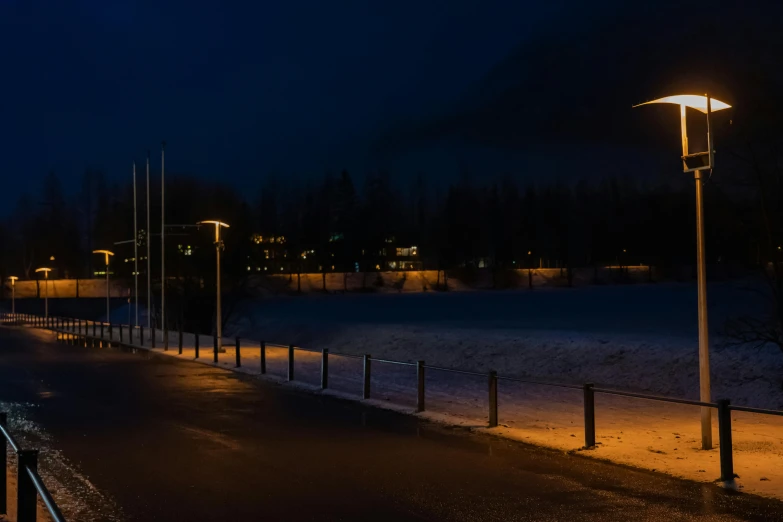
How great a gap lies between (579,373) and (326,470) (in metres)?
17.5

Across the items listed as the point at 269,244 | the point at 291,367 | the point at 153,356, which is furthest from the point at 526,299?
the point at 291,367

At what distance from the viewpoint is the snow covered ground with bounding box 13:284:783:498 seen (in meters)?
11.8

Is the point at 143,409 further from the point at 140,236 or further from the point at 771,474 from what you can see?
the point at 140,236

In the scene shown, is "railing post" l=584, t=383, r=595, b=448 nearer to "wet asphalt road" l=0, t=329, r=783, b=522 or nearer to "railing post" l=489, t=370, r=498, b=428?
"wet asphalt road" l=0, t=329, r=783, b=522

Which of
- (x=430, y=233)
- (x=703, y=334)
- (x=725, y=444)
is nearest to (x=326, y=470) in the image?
(x=725, y=444)

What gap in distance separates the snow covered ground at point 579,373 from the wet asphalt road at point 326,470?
0.97 metres

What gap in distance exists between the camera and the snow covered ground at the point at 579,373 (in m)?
11.8

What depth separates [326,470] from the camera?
33.4 ft

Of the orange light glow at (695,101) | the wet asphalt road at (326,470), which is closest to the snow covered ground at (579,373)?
the wet asphalt road at (326,470)

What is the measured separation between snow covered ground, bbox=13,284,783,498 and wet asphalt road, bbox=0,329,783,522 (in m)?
0.97

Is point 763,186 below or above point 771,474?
above

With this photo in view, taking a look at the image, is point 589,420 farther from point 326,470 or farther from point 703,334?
point 326,470

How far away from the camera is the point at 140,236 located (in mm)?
64062

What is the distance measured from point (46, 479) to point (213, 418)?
5.08 meters
